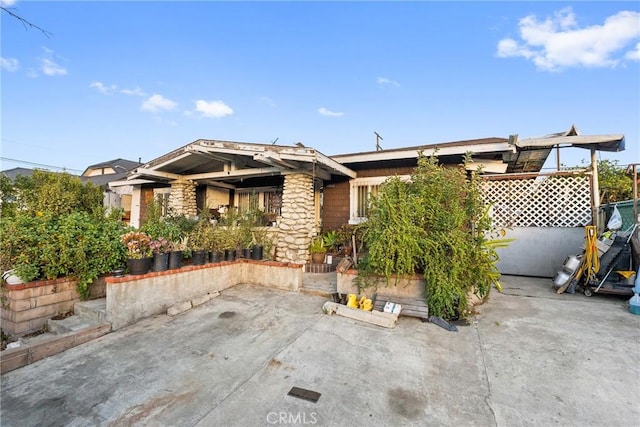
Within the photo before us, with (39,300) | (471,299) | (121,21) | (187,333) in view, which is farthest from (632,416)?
(121,21)

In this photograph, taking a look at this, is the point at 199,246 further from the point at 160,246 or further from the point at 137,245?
the point at 137,245

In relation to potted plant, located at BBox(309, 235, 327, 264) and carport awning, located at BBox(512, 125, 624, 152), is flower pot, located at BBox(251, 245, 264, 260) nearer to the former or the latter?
potted plant, located at BBox(309, 235, 327, 264)

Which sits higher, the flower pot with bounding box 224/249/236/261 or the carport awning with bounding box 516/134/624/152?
the carport awning with bounding box 516/134/624/152

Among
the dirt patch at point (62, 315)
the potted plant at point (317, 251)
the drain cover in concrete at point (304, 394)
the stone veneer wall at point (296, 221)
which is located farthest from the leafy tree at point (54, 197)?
the drain cover in concrete at point (304, 394)

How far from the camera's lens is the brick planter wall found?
371cm

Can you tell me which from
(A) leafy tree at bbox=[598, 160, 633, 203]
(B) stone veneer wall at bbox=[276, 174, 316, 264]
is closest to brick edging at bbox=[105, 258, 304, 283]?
(B) stone veneer wall at bbox=[276, 174, 316, 264]

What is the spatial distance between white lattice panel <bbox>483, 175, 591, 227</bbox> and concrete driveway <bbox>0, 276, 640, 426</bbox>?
2918mm

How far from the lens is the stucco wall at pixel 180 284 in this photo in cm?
390

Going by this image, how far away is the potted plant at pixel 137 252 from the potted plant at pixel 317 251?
12.2ft

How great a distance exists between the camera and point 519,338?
3438mm

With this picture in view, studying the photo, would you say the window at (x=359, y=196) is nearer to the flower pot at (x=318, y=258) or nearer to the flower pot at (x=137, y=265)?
the flower pot at (x=318, y=258)

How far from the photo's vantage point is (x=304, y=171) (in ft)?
23.0

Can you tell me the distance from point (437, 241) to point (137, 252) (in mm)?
4746

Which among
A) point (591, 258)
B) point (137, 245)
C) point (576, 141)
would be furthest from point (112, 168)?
point (591, 258)
